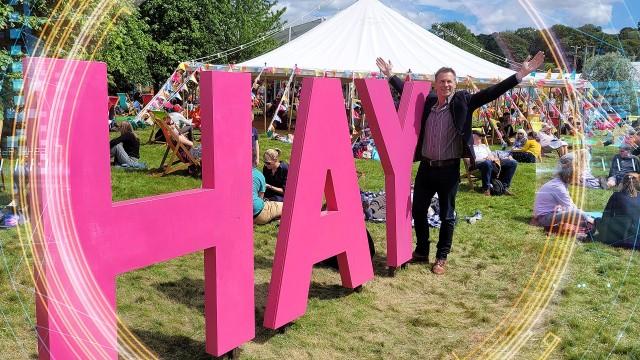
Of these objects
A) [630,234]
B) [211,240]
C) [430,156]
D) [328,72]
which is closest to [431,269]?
[430,156]

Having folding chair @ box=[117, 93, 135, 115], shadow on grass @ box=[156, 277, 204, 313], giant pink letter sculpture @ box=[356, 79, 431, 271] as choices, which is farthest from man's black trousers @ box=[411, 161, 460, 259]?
folding chair @ box=[117, 93, 135, 115]

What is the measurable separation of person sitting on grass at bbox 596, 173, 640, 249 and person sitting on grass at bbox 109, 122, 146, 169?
7751 millimetres

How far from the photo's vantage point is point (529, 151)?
12828mm

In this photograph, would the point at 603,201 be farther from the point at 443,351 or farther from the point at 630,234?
the point at 443,351

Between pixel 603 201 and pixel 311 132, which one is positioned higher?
pixel 311 132

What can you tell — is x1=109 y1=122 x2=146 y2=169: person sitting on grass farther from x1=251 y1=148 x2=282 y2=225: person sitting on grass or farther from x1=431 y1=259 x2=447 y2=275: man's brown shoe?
x1=431 y1=259 x2=447 y2=275: man's brown shoe

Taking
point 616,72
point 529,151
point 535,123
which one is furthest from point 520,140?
point 616,72

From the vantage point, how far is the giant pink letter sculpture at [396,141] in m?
4.84

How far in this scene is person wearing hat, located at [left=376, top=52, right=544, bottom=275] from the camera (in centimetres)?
499

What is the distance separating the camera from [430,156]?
17.2 feet

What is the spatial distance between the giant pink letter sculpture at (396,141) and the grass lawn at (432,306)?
0.34m

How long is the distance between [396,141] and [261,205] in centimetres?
215

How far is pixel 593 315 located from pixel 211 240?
3077 millimetres

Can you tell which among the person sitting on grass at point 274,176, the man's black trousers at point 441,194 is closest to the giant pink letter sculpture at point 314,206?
the man's black trousers at point 441,194
